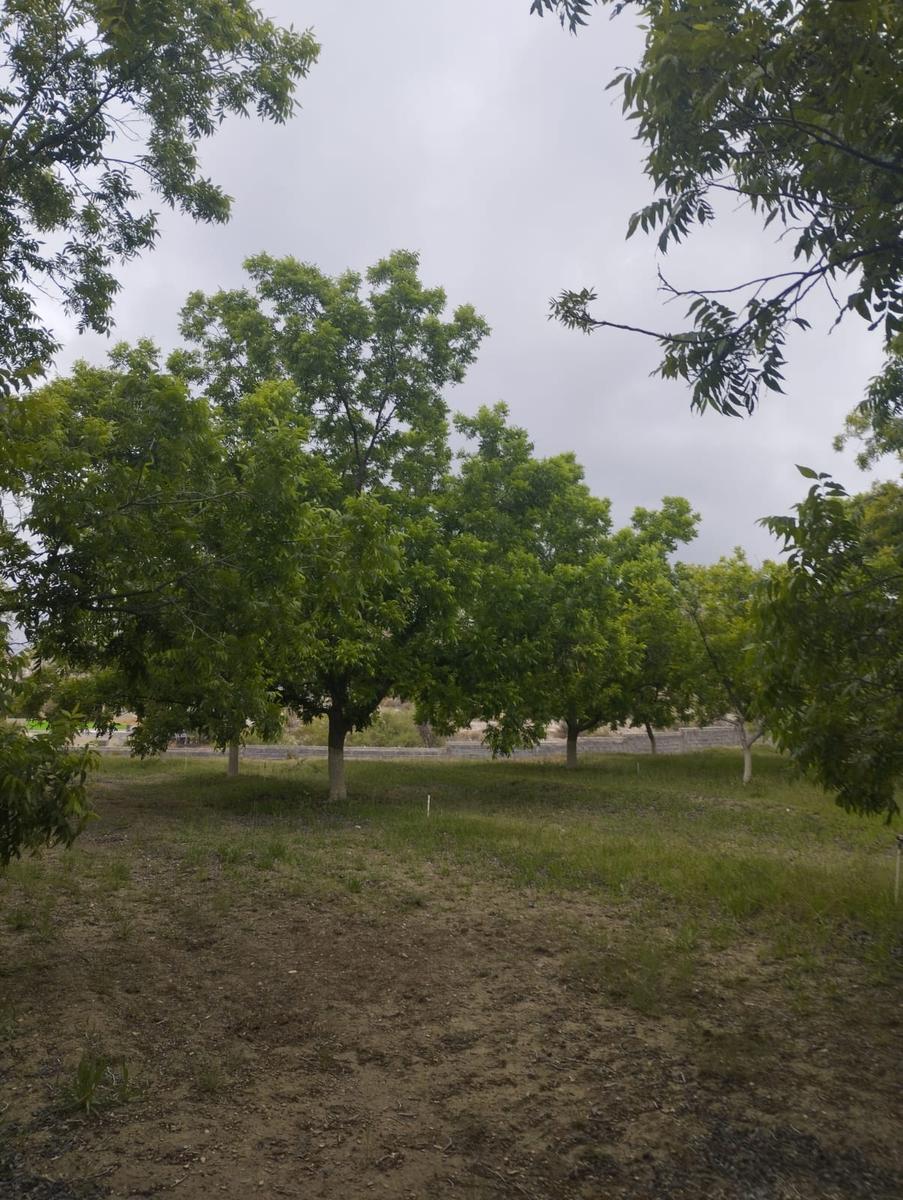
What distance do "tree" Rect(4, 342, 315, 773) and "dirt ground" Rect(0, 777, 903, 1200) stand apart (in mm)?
2657

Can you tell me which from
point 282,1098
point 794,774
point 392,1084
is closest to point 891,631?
point 794,774

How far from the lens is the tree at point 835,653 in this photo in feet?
20.9

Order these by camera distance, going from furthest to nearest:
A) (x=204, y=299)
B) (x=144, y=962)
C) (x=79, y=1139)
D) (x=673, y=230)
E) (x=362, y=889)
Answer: (x=204, y=299) → (x=362, y=889) → (x=144, y=962) → (x=673, y=230) → (x=79, y=1139)

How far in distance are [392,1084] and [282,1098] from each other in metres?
0.67

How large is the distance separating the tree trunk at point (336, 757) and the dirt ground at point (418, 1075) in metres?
11.7

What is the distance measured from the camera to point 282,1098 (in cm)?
530

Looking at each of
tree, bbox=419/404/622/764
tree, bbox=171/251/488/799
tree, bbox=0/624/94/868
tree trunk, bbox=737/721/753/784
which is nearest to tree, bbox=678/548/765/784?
tree trunk, bbox=737/721/753/784

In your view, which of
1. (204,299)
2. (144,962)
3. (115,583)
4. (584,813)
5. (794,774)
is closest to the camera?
(794,774)

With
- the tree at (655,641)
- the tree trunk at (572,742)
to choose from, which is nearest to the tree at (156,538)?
the tree at (655,641)

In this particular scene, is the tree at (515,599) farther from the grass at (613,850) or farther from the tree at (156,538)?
the tree at (156,538)

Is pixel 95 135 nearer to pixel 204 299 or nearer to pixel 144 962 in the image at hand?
pixel 144 962

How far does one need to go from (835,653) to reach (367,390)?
16743mm

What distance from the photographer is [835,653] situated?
256 inches

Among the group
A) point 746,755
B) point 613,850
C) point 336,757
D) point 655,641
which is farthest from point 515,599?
point 746,755
